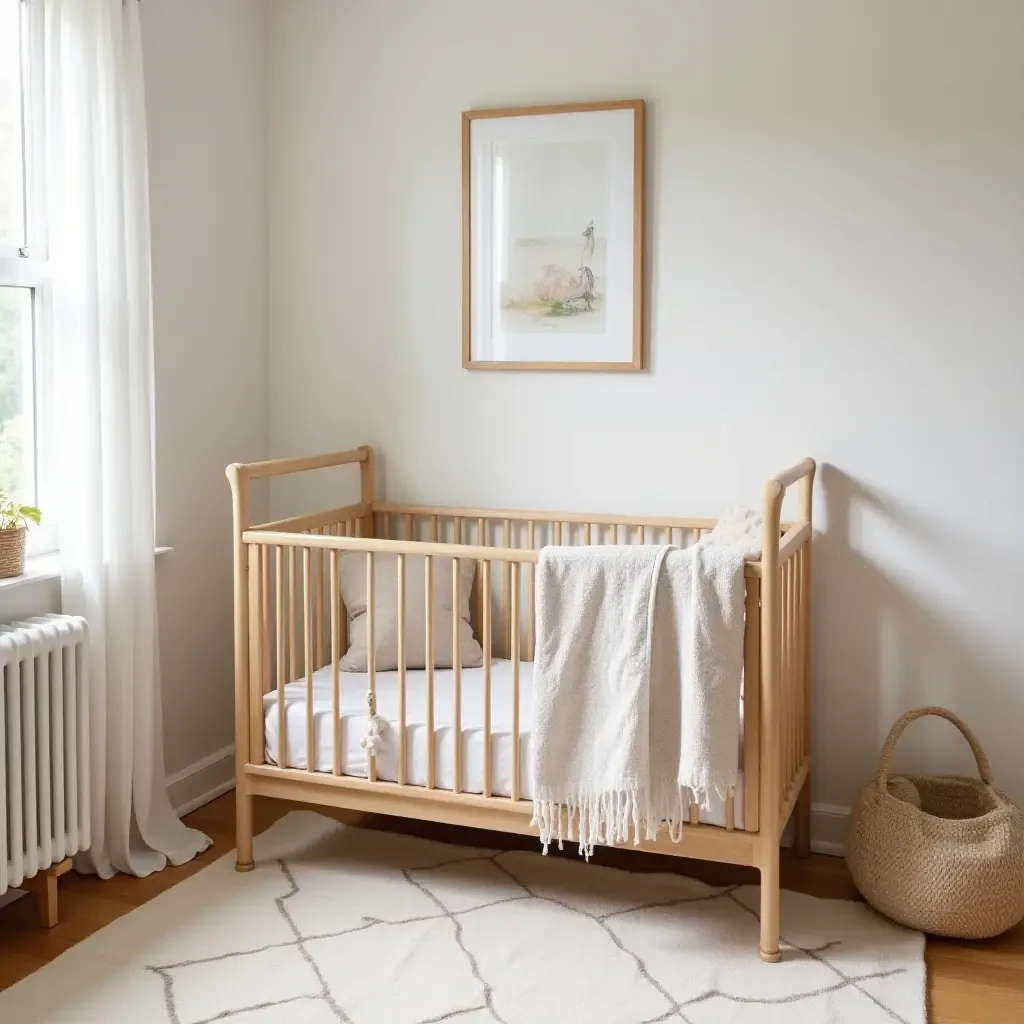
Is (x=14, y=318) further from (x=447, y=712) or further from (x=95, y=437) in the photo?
(x=447, y=712)

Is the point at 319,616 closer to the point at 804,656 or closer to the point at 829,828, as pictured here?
the point at 804,656

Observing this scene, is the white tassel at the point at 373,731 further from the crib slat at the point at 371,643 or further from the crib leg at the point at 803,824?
the crib leg at the point at 803,824

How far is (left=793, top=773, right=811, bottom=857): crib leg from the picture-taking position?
2.94m

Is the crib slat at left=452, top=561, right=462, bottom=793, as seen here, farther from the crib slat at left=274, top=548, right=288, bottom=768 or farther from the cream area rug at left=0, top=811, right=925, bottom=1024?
the crib slat at left=274, top=548, right=288, bottom=768

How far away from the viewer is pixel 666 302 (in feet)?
9.83

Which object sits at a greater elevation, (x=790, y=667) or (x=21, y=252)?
(x=21, y=252)

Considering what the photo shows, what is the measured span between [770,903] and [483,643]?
84 cm

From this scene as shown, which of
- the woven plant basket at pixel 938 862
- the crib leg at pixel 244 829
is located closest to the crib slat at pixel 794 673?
the woven plant basket at pixel 938 862

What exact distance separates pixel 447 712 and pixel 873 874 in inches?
37.9

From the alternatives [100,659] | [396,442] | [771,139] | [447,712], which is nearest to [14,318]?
[100,659]

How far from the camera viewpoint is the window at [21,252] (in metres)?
2.54

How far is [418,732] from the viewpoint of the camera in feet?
8.66

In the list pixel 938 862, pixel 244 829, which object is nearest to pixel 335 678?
pixel 244 829

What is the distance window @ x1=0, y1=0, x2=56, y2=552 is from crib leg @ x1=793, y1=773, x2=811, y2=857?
189 centimetres
